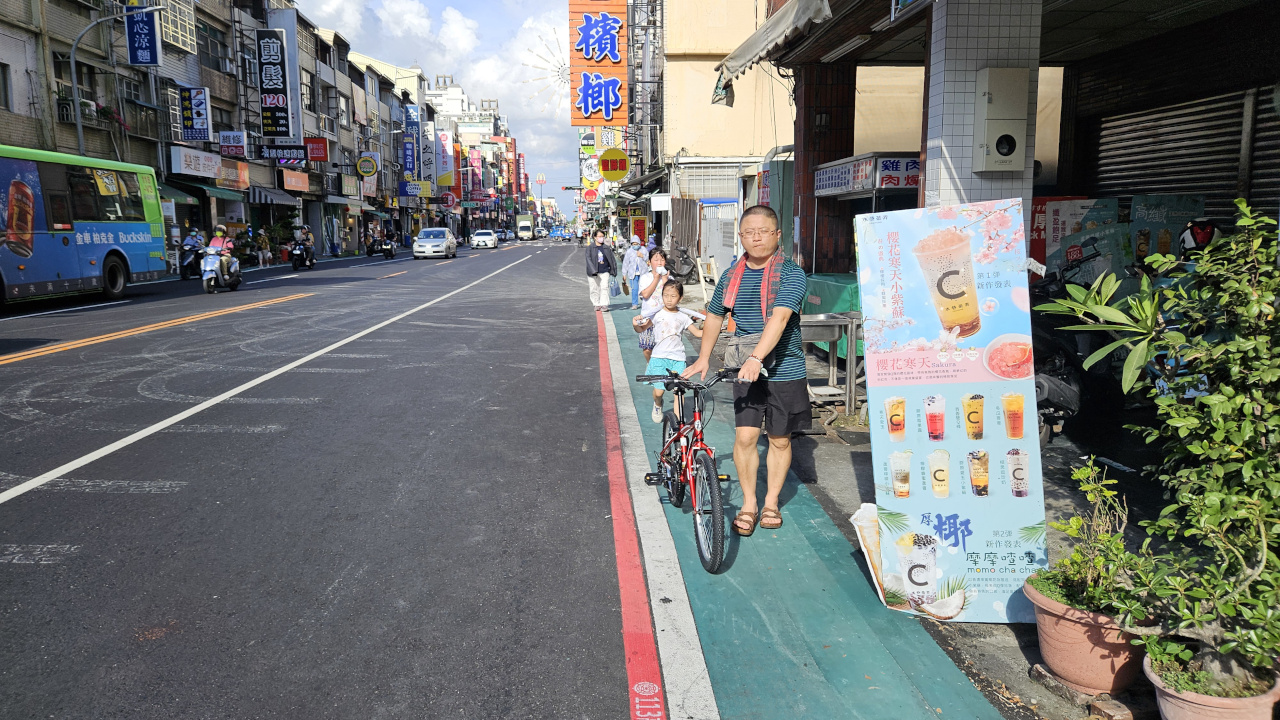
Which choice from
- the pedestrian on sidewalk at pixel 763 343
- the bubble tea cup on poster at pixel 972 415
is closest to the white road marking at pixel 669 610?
the pedestrian on sidewalk at pixel 763 343

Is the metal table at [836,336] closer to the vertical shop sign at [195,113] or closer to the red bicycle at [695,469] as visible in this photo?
the red bicycle at [695,469]

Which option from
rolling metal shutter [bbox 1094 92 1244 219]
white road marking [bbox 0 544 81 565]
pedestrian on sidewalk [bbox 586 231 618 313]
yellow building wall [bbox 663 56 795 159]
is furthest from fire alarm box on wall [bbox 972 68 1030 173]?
yellow building wall [bbox 663 56 795 159]

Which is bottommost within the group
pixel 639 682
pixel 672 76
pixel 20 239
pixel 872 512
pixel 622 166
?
pixel 639 682

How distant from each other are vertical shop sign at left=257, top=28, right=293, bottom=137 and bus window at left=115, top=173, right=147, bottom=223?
68.3 feet

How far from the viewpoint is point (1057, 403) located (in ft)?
21.0

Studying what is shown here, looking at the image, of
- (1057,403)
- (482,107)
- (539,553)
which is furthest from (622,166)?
(482,107)

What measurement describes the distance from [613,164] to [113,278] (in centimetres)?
1286

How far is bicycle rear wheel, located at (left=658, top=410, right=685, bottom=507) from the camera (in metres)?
5.32

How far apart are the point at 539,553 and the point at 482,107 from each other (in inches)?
6964

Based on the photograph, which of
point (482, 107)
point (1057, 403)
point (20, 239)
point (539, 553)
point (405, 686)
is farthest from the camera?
point (482, 107)

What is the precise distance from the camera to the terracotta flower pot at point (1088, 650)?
312cm

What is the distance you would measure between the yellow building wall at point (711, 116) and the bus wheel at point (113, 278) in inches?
738

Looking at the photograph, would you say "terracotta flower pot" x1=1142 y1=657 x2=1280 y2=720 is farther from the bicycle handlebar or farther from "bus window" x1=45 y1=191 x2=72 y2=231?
"bus window" x1=45 y1=191 x2=72 y2=231

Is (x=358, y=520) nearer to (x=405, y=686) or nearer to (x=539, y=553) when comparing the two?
(x=539, y=553)
